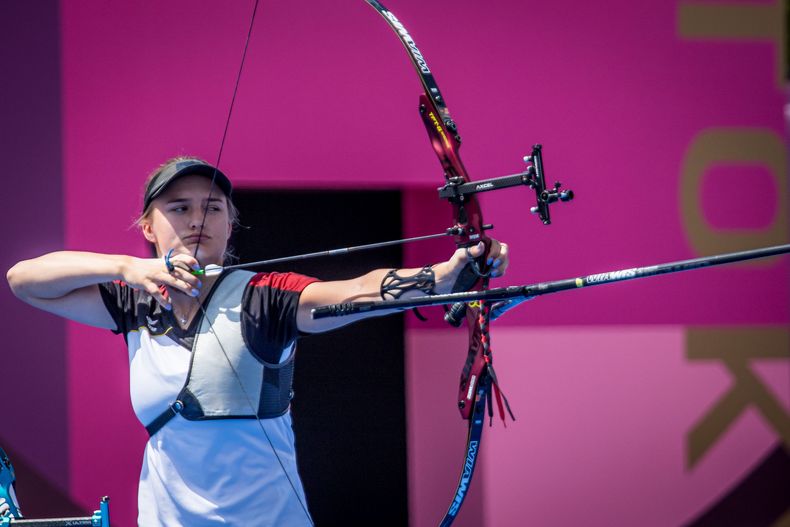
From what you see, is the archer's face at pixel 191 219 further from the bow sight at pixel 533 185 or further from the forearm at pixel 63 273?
the bow sight at pixel 533 185

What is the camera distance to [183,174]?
1832 millimetres

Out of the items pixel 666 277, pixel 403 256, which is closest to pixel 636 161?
pixel 666 277

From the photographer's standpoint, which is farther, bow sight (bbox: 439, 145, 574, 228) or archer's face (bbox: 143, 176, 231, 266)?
archer's face (bbox: 143, 176, 231, 266)

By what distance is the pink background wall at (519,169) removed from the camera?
106 inches

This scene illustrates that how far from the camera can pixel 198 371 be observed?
5.57 feet

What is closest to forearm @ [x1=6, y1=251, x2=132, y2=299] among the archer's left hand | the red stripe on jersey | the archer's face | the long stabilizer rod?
the archer's face

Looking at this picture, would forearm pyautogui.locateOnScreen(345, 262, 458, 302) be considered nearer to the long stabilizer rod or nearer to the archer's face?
the long stabilizer rod

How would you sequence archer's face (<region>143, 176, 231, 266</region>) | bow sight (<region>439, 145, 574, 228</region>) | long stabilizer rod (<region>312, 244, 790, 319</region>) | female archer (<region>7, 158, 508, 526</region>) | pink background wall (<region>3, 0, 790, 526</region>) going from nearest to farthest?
long stabilizer rod (<region>312, 244, 790, 319</region>) → bow sight (<region>439, 145, 574, 228</region>) → female archer (<region>7, 158, 508, 526</region>) → archer's face (<region>143, 176, 231, 266</region>) → pink background wall (<region>3, 0, 790, 526</region>)

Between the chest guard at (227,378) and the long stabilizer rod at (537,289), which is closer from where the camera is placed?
the long stabilizer rod at (537,289)

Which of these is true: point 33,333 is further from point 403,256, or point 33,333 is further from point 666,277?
Result: point 666,277

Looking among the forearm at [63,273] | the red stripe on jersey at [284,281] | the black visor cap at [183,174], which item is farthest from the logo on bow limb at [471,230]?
the forearm at [63,273]

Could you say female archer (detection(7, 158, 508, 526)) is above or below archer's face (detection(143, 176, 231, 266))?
below

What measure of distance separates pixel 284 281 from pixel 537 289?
1.59ft

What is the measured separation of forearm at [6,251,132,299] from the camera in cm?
176
